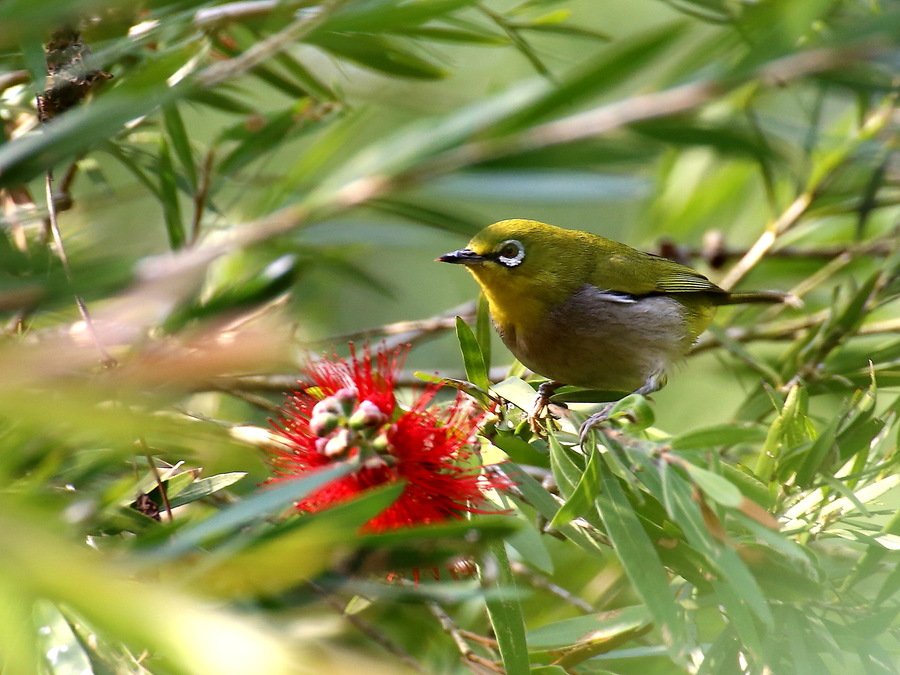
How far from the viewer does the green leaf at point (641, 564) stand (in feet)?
5.84

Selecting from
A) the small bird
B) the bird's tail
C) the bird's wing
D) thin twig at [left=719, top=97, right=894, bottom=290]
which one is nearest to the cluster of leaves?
thin twig at [left=719, top=97, right=894, bottom=290]

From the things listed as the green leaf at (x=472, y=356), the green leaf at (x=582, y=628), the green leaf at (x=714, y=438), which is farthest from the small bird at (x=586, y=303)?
the green leaf at (x=714, y=438)

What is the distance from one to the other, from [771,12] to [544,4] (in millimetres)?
1855

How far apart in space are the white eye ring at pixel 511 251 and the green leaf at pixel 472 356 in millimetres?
1837

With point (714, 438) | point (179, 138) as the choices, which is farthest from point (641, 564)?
point (179, 138)

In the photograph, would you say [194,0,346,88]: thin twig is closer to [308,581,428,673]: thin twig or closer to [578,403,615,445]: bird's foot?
[578,403,615,445]: bird's foot

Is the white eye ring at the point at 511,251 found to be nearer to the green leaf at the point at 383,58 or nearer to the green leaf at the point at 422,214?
the green leaf at the point at 422,214

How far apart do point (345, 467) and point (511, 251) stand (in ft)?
10.2

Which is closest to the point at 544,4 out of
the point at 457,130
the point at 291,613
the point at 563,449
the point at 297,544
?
the point at 457,130

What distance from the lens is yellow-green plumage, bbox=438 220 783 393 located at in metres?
4.30

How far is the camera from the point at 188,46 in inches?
107

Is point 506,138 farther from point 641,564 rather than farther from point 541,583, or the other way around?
point 541,583

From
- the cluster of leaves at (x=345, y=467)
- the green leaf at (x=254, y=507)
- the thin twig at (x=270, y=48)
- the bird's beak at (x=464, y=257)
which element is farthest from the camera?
the bird's beak at (x=464, y=257)

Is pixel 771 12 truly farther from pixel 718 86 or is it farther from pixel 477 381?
pixel 477 381
